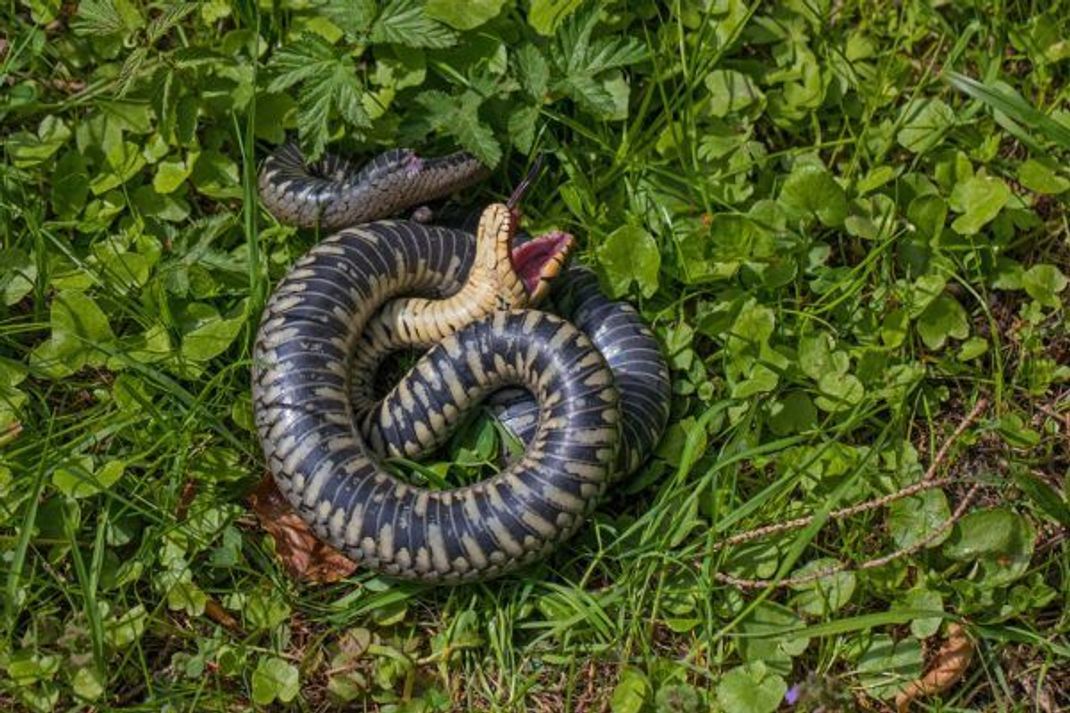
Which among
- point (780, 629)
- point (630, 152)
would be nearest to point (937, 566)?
point (780, 629)

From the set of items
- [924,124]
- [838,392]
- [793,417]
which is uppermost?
[924,124]

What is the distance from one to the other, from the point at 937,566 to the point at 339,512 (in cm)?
229

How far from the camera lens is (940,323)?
541cm

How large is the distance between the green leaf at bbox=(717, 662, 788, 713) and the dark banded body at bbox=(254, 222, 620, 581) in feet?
2.62

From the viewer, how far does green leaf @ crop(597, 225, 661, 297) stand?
208 inches

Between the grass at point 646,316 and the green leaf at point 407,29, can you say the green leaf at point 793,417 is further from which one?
the green leaf at point 407,29

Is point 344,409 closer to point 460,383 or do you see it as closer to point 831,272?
point 460,383

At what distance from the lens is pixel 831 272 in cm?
548

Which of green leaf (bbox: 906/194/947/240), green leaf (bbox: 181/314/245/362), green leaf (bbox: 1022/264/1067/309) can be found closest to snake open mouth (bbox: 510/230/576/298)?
green leaf (bbox: 181/314/245/362)

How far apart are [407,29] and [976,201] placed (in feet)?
7.98

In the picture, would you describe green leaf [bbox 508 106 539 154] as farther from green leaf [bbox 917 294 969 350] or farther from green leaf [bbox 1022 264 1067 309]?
green leaf [bbox 1022 264 1067 309]

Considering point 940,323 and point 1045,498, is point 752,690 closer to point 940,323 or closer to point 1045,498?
point 1045,498

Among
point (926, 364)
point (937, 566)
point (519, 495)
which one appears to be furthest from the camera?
point (926, 364)

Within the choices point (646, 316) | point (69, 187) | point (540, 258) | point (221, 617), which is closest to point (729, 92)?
point (646, 316)
